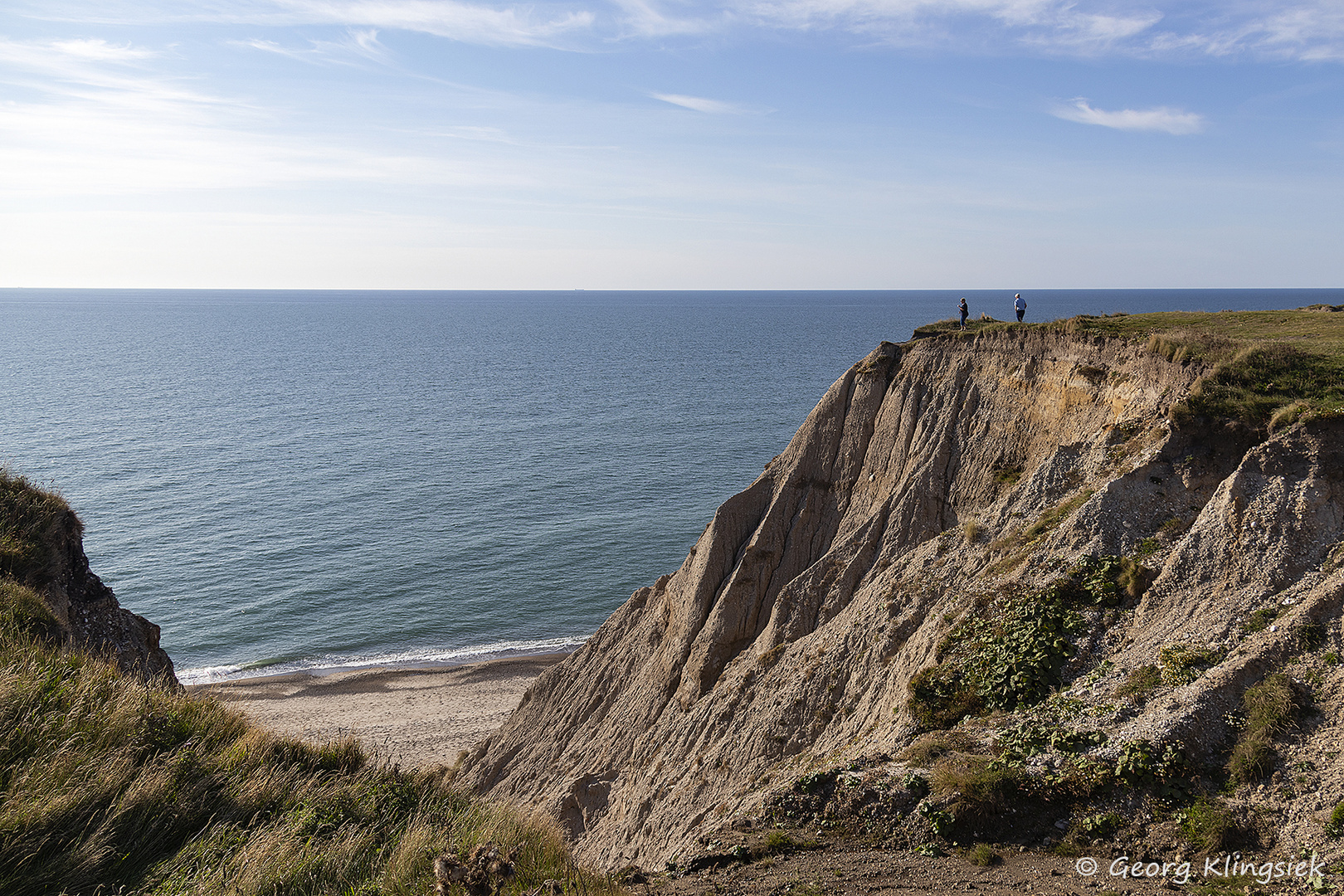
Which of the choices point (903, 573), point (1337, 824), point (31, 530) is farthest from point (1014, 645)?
point (31, 530)

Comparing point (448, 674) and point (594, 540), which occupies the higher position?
point (594, 540)

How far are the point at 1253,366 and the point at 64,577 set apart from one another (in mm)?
30972

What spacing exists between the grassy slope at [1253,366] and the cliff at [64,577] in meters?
26.0

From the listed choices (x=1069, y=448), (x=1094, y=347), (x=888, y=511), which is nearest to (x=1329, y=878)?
(x=1069, y=448)

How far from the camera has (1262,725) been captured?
491 inches

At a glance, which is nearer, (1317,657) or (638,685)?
(1317,657)

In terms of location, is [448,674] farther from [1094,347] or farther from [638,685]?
[1094,347]

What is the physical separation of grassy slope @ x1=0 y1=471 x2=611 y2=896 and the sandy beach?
21.3 meters

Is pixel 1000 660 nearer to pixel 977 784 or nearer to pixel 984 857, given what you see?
pixel 977 784

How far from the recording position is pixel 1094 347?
74.9 feet

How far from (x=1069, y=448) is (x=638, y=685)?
14.7 metres

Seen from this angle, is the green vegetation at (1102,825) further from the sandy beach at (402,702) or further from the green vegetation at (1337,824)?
the sandy beach at (402,702)

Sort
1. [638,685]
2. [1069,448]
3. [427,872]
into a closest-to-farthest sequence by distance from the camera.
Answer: [427,872], [1069,448], [638,685]

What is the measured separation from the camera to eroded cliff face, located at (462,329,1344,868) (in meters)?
15.5
